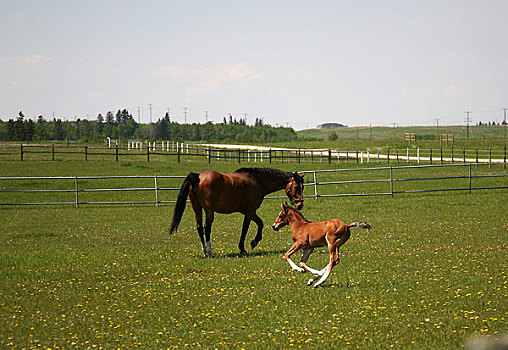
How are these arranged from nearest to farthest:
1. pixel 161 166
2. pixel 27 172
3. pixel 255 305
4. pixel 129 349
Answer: pixel 129 349 → pixel 255 305 → pixel 27 172 → pixel 161 166

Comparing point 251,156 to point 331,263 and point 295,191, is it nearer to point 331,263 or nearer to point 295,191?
point 295,191

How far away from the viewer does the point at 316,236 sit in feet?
34.5

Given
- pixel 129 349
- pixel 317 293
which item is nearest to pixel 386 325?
pixel 317 293

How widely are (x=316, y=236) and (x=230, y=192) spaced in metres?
4.21

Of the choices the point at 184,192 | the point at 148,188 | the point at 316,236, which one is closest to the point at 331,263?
the point at 316,236

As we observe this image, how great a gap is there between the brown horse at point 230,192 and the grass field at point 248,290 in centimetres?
84

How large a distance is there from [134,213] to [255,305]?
56.7 ft

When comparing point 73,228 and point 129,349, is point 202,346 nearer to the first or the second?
point 129,349

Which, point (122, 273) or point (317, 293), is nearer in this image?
A: point (317, 293)

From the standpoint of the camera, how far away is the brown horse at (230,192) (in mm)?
13992

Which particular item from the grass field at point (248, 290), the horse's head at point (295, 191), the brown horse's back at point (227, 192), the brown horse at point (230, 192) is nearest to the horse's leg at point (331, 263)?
the grass field at point (248, 290)

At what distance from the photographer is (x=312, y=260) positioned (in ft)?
42.3

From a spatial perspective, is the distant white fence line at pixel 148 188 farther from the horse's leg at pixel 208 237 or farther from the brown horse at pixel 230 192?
the horse's leg at pixel 208 237

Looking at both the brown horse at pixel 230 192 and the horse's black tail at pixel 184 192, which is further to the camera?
the brown horse at pixel 230 192
